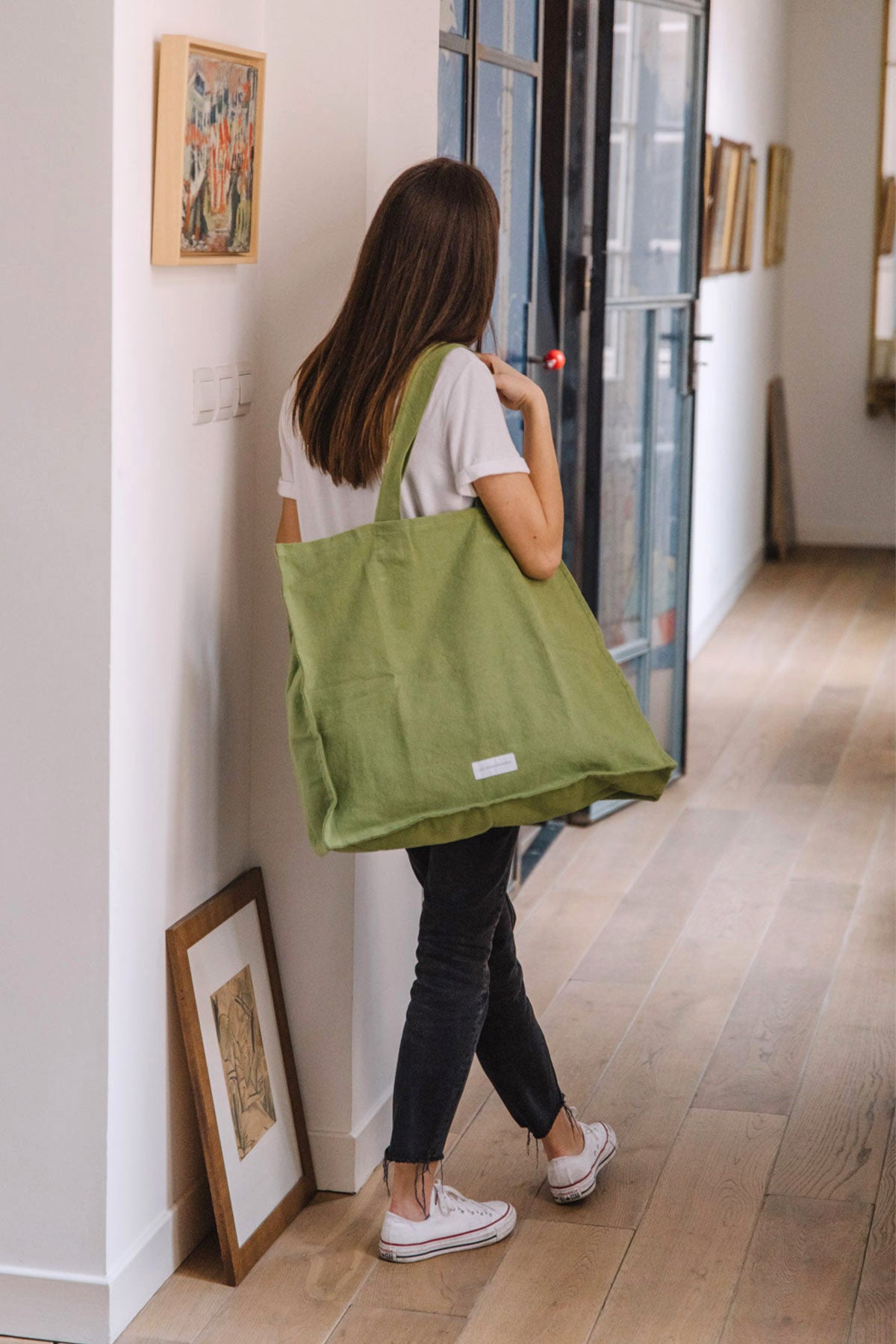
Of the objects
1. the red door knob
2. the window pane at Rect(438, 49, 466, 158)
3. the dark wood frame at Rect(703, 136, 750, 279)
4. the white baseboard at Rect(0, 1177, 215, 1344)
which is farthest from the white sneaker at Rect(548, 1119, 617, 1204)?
the dark wood frame at Rect(703, 136, 750, 279)

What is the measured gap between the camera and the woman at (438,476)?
1941 mm

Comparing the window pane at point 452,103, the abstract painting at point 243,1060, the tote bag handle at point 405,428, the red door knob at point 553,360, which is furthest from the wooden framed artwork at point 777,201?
the abstract painting at point 243,1060

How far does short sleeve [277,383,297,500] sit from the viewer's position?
2070 millimetres

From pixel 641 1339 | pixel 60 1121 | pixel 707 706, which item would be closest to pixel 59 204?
pixel 60 1121

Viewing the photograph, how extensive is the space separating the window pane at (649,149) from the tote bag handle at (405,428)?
7.78ft

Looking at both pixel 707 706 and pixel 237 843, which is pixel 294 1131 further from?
pixel 707 706

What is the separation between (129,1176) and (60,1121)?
0.12 metres

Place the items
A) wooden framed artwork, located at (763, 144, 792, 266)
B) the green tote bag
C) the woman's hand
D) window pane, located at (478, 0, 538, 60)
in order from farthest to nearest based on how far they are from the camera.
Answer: wooden framed artwork, located at (763, 144, 792, 266) < window pane, located at (478, 0, 538, 60) < the woman's hand < the green tote bag

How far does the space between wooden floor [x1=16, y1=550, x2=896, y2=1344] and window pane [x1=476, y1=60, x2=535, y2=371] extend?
4.17 feet

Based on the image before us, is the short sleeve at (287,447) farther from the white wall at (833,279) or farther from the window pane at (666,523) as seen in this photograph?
the white wall at (833,279)

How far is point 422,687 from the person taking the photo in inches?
75.9

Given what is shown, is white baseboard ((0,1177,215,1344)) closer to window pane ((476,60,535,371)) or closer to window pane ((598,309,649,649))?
window pane ((476,60,535,371))

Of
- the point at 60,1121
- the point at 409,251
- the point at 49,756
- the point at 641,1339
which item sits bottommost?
the point at 641,1339

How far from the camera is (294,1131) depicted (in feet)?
7.69
